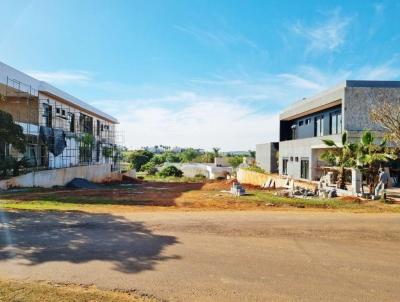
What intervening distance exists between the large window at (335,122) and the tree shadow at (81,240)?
67.6 feet

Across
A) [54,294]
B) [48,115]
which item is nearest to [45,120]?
[48,115]

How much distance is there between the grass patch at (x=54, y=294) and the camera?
5938mm

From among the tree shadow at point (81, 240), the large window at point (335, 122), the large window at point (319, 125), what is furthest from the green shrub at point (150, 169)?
the tree shadow at point (81, 240)

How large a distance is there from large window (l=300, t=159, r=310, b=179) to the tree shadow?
68.8 ft

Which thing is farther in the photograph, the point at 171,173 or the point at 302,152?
the point at 171,173

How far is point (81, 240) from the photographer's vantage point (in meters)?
9.66

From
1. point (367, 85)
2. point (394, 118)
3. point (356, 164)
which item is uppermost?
point (367, 85)

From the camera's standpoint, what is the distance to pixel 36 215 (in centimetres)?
1277

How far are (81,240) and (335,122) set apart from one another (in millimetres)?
24042

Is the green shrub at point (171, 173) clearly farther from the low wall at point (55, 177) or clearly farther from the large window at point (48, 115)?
the large window at point (48, 115)

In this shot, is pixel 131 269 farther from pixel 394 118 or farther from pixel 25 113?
pixel 25 113

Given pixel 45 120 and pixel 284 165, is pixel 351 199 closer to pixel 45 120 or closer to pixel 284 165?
pixel 284 165

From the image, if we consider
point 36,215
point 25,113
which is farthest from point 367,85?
point 25,113

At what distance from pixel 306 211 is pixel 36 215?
34.5 feet
